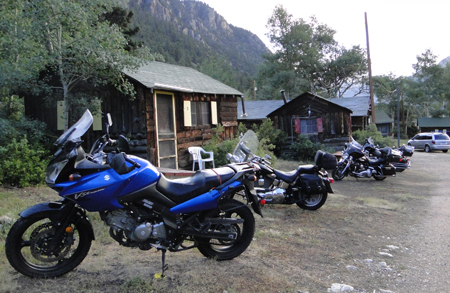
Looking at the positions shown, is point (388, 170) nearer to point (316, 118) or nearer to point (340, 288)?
point (316, 118)

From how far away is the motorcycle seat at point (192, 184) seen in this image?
364cm

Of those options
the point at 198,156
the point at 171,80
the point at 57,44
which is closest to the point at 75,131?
the point at 57,44

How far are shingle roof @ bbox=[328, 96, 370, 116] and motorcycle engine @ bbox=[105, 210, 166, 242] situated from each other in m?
25.0

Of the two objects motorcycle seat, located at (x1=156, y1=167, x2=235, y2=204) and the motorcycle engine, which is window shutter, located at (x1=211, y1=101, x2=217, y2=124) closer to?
motorcycle seat, located at (x1=156, y1=167, x2=235, y2=204)

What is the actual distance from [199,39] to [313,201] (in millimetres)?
115496

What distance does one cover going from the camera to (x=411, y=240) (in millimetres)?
5410

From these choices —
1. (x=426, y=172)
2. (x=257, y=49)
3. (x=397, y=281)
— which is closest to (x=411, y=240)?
(x=397, y=281)

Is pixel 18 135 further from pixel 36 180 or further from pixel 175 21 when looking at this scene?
pixel 175 21

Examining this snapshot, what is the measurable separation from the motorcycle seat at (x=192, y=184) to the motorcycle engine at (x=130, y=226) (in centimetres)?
36

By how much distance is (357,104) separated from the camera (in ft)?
88.8

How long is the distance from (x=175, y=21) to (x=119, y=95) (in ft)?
378

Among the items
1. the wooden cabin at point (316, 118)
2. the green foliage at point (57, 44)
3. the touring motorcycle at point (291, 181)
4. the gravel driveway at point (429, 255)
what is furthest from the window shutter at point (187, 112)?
the wooden cabin at point (316, 118)

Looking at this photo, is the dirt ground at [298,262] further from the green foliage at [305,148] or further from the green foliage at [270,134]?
the green foliage at [305,148]

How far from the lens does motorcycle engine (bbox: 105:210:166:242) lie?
137 inches
